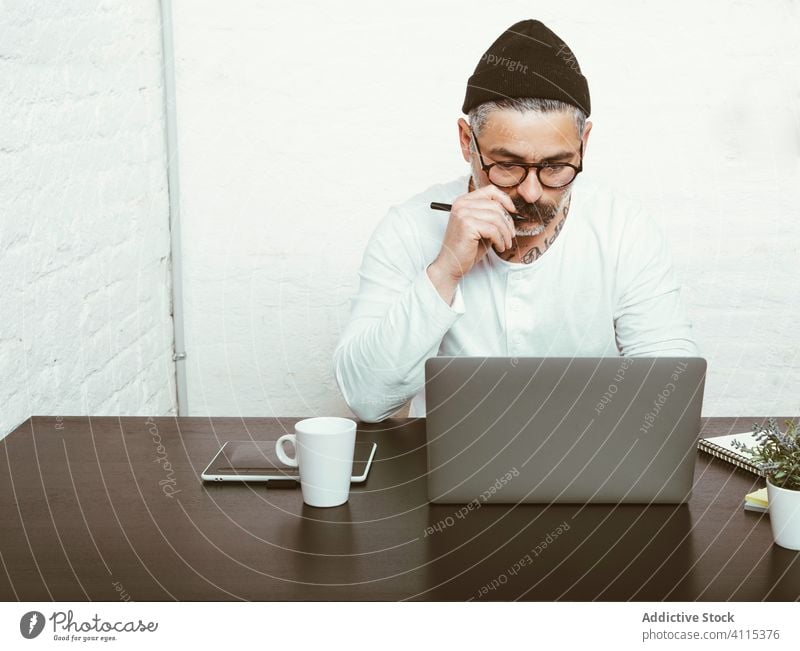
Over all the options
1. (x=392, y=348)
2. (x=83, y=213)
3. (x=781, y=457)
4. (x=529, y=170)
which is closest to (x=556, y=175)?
(x=529, y=170)

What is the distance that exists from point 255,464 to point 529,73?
78cm

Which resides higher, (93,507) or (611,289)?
(611,289)

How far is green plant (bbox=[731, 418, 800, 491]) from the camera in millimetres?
873

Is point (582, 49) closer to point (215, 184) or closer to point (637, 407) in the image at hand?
point (215, 184)

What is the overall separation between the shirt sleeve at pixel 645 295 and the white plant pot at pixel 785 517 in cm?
68

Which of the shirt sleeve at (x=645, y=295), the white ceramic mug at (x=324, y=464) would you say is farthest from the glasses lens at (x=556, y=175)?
the white ceramic mug at (x=324, y=464)

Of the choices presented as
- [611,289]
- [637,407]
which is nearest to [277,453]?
[637,407]

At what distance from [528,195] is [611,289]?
10.5 inches

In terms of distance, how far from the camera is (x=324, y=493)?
38.8 inches

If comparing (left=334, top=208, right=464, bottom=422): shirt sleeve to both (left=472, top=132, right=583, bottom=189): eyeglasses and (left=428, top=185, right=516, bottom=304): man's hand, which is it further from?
(left=472, top=132, right=583, bottom=189): eyeglasses

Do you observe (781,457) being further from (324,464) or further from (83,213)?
(83,213)

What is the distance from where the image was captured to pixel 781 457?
0.89m

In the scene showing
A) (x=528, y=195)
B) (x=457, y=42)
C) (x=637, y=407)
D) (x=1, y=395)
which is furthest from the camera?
(x=457, y=42)

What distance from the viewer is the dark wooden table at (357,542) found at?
79cm
